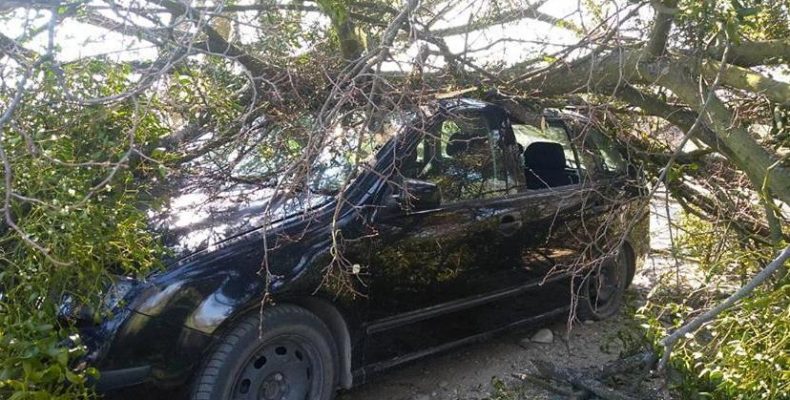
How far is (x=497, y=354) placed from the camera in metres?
4.69

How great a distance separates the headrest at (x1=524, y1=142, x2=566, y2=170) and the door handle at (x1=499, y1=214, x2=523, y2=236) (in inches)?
16.5

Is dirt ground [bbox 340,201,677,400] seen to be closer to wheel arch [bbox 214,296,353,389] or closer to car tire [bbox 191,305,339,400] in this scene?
wheel arch [bbox 214,296,353,389]

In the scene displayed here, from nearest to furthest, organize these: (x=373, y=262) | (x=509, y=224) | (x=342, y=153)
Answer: (x=373, y=262), (x=342, y=153), (x=509, y=224)

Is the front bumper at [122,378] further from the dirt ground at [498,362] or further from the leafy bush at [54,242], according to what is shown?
the dirt ground at [498,362]

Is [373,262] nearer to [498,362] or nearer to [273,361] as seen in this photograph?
[273,361]

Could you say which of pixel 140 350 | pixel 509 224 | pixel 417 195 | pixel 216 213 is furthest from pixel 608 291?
pixel 140 350

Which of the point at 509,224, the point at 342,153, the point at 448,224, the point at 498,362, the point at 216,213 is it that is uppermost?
the point at 342,153

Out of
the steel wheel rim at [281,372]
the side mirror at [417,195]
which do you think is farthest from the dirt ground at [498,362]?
the side mirror at [417,195]

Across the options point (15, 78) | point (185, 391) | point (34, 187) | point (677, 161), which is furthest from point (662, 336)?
point (15, 78)

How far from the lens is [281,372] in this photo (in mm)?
3279

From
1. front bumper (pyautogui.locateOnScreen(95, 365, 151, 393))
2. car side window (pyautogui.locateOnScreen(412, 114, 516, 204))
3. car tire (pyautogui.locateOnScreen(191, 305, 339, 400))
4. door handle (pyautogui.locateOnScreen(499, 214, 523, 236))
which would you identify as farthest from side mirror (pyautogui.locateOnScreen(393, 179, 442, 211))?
front bumper (pyautogui.locateOnScreen(95, 365, 151, 393))

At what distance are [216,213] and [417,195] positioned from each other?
3.38ft

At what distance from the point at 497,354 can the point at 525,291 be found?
499 millimetres

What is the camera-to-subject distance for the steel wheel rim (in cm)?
316
